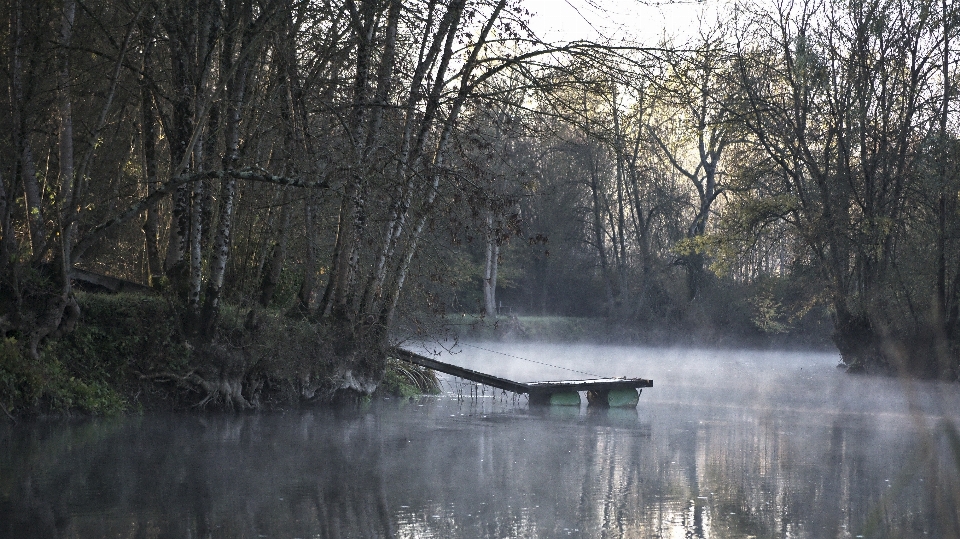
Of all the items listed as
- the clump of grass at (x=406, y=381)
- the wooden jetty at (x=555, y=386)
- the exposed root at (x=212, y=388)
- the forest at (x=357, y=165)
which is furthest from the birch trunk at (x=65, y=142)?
the clump of grass at (x=406, y=381)

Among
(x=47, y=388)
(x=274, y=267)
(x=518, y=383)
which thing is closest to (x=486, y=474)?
(x=47, y=388)

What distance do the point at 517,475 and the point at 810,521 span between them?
10.4 ft

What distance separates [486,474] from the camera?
36.2 feet

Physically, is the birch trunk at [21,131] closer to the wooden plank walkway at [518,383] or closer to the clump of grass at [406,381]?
the wooden plank walkway at [518,383]

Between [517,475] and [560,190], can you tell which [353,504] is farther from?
[560,190]

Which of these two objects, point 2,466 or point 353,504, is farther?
point 2,466

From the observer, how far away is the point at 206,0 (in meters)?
14.1

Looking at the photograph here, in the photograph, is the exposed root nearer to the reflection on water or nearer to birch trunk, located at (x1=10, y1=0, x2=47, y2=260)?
the reflection on water

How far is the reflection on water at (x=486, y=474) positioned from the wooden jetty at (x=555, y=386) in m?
0.44

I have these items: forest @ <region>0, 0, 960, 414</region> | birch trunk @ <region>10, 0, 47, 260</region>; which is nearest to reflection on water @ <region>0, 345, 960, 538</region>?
forest @ <region>0, 0, 960, 414</region>

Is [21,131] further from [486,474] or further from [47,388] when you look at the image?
[486,474]

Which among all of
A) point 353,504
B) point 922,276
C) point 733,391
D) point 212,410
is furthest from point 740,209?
point 353,504

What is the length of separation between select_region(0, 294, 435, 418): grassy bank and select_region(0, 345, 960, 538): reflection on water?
23.2 inches

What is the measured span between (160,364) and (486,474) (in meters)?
6.43
